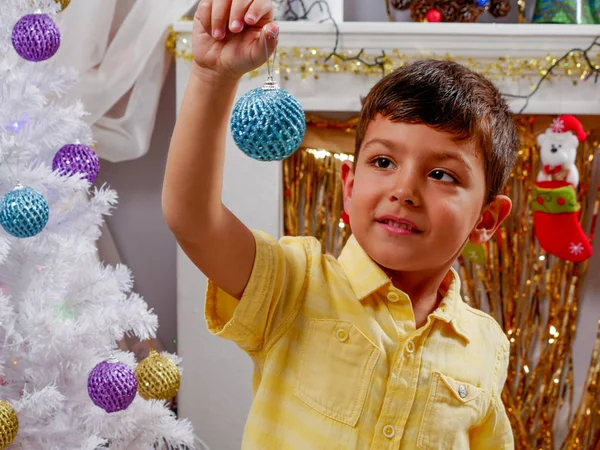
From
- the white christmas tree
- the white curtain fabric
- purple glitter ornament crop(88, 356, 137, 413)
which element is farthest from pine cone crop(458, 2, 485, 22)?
purple glitter ornament crop(88, 356, 137, 413)

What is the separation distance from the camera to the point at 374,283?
852 mm

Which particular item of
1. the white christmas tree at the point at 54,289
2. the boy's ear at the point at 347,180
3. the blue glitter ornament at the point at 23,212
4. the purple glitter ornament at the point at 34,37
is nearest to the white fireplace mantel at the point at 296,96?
the white christmas tree at the point at 54,289

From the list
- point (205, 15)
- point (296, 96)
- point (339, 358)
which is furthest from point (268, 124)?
point (296, 96)

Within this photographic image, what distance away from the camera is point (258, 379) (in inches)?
36.3

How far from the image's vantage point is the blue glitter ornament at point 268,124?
0.65m

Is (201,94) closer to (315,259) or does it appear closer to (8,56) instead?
(315,259)

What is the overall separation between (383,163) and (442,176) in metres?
0.07

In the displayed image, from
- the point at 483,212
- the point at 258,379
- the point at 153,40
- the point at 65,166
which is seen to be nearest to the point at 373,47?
the point at 153,40

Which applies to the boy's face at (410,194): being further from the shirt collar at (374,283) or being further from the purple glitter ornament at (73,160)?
the purple glitter ornament at (73,160)

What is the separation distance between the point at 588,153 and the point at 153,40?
1198 mm

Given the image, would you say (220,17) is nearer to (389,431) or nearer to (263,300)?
(263,300)

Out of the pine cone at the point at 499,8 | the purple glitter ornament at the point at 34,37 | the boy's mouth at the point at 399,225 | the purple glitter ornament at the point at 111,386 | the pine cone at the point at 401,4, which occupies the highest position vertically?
the pine cone at the point at 499,8

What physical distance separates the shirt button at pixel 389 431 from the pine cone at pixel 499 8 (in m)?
1.49

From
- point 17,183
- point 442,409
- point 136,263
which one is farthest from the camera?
point 136,263
